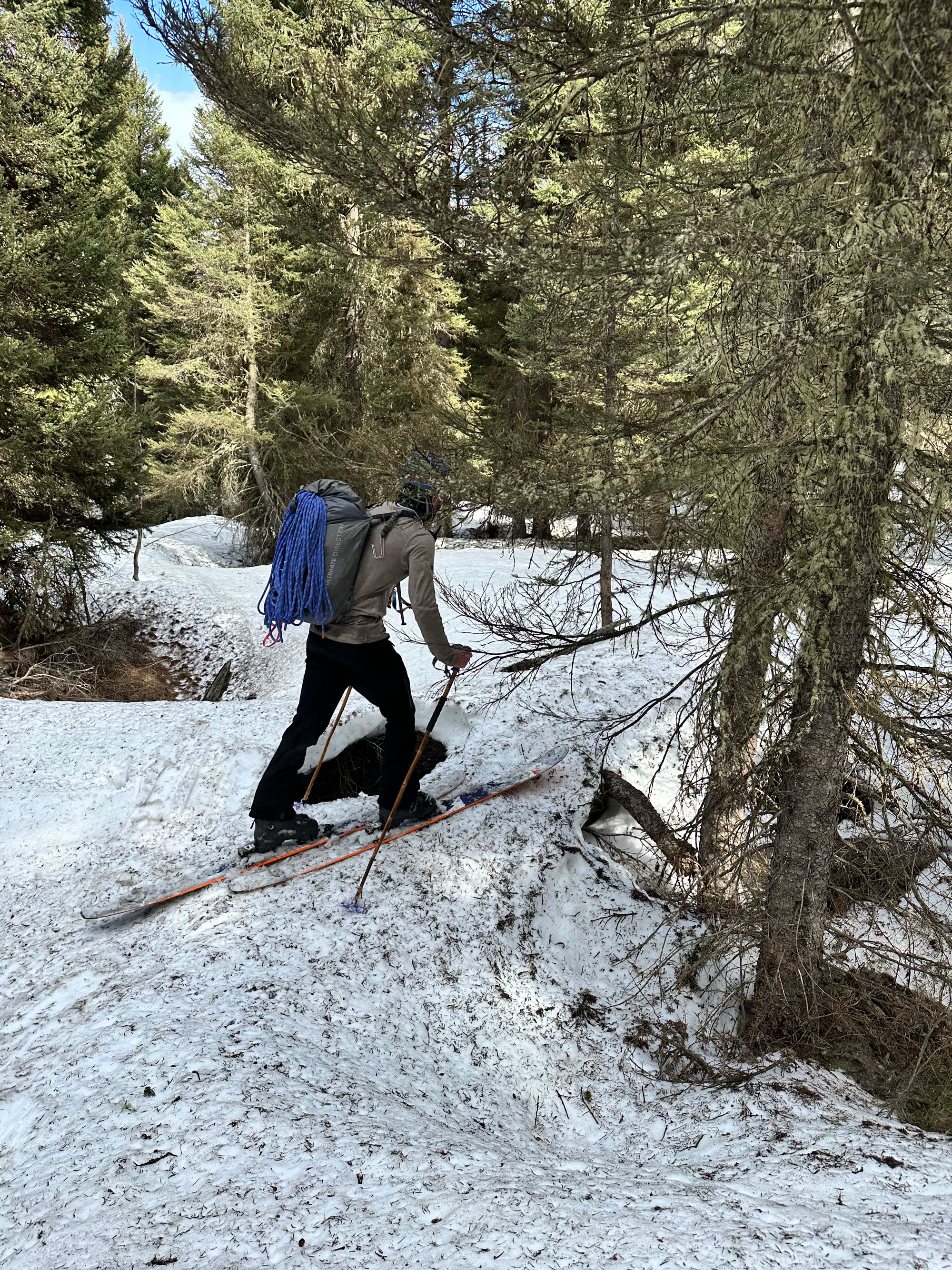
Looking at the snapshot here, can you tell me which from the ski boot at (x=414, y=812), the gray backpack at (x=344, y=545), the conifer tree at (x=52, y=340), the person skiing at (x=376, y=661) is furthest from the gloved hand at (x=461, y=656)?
the conifer tree at (x=52, y=340)

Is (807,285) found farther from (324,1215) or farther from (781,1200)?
(324,1215)

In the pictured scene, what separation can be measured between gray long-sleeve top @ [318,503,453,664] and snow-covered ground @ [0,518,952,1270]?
143 centimetres

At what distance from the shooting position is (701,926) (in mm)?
5242

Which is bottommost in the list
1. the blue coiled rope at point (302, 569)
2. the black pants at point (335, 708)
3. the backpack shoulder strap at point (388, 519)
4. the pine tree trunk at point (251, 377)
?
the black pants at point (335, 708)

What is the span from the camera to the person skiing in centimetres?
473

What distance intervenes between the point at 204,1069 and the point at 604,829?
3.62 meters

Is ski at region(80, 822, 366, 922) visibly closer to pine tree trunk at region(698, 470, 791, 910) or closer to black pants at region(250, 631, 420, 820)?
black pants at region(250, 631, 420, 820)

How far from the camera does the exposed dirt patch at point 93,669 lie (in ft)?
31.8

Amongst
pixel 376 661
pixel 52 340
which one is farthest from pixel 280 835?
pixel 52 340

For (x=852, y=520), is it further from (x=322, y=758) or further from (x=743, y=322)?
(x=322, y=758)

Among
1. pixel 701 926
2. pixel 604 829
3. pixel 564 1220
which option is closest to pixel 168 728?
pixel 604 829

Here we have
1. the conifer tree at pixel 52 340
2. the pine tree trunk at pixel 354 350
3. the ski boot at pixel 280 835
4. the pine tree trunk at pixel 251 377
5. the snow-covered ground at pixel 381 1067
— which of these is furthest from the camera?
the pine tree trunk at pixel 251 377

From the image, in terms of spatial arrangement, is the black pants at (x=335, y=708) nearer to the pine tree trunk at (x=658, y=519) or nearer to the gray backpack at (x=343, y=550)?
the gray backpack at (x=343, y=550)

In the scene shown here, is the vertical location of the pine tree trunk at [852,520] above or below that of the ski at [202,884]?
above
